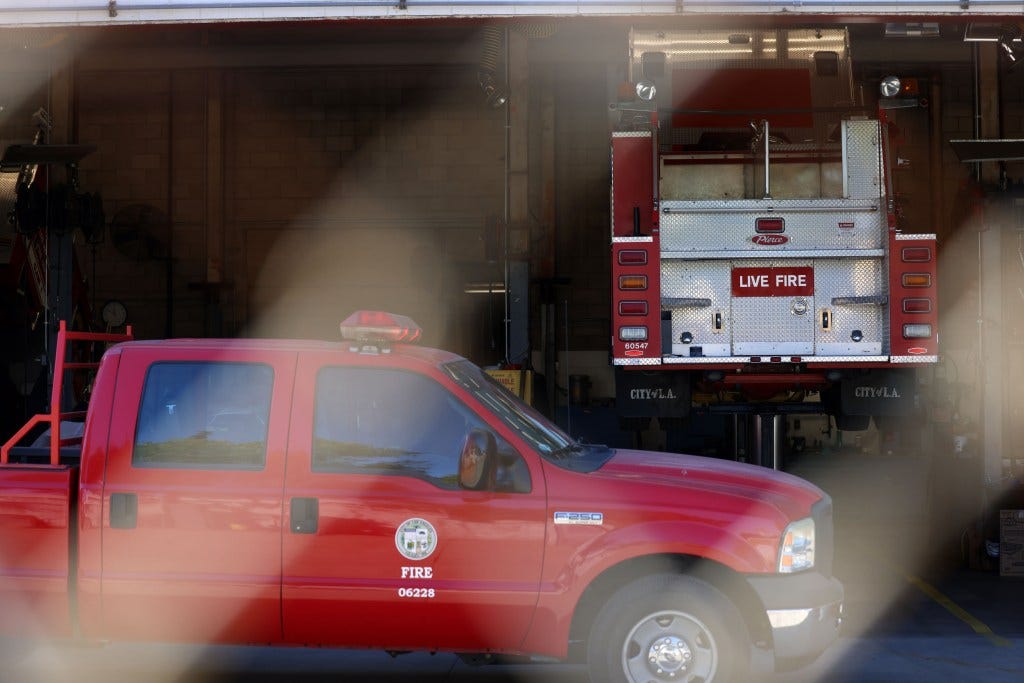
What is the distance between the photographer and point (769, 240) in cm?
1070

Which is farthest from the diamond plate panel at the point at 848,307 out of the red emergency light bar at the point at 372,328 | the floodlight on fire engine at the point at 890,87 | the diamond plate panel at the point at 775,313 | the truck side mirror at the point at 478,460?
the truck side mirror at the point at 478,460

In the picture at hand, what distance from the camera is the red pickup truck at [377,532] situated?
530cm

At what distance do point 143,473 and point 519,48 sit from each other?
36.2ft

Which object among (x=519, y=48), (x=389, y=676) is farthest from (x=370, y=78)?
(x=389, y=676)

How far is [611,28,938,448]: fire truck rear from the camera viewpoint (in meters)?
10.6

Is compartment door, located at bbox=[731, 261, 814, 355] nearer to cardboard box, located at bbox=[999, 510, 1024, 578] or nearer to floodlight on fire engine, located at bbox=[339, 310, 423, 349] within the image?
cardboard box, located at bbox=[999, 510, 1024, 578]

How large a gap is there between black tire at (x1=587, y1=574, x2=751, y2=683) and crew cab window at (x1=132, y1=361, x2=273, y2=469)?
1.69 metres

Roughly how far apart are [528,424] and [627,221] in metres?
5.34

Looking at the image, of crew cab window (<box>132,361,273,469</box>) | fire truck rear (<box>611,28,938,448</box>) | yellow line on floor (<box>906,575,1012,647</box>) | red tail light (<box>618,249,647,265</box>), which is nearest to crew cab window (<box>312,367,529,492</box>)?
crew cab window (<box>132,361,273,469</box>)

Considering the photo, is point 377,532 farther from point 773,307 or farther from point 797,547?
point 773,307

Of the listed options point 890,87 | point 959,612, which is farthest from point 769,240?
point 959,612

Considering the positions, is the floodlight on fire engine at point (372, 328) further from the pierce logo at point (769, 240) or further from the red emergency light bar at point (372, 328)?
the pierce logo at point (769, 240)

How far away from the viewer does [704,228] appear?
10.7m

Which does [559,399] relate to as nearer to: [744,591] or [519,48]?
[519,48]
